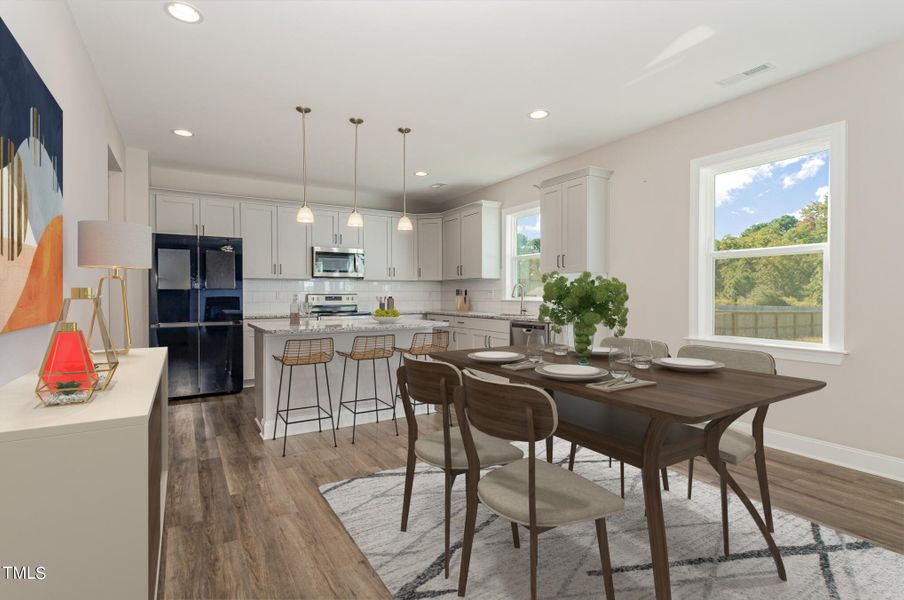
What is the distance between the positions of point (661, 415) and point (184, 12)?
3059 millimetres

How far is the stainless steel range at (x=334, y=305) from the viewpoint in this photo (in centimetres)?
636

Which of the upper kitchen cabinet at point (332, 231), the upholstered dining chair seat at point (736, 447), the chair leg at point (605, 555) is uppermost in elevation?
the upper kitchen cabinet at point (332, 231)

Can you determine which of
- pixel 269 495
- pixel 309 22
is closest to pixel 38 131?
pixel 309 22

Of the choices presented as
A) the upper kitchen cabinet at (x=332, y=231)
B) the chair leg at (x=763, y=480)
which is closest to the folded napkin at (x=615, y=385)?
the chair leg at (x=763, y=480)

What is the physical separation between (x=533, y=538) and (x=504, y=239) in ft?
16.6

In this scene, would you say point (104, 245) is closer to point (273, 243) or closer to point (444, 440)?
point (444, 440)

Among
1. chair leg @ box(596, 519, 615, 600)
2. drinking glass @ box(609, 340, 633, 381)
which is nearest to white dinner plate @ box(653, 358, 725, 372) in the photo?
drinking glass @ box(609, 340, 633, 381)

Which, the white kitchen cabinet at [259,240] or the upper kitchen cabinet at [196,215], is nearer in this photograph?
the upper kitchen cabinet at [196,215]

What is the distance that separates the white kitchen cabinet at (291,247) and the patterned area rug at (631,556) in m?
4.03

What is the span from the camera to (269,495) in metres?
2.74

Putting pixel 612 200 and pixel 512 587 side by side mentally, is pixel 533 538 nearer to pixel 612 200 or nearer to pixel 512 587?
pixel 512 587

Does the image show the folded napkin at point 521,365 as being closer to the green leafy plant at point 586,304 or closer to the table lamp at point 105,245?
the green leafy plant at point 586,304

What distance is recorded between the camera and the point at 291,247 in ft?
20.3

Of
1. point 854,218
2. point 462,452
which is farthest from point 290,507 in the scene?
point 854,218
